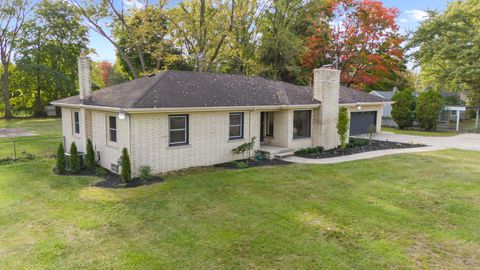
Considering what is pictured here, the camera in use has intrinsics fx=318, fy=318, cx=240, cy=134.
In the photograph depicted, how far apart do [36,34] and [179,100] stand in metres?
34.9

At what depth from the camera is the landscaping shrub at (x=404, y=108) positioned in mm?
24812

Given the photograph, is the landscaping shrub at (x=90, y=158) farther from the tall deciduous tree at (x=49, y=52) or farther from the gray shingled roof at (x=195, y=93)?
the tall deciduous tree at (x=49, y=52)

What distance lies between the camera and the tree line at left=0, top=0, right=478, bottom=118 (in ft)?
82.3

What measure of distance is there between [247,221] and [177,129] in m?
5.49

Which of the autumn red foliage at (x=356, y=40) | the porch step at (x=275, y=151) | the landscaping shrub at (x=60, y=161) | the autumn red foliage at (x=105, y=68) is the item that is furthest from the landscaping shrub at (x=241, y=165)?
the autumn red foliage at (x=105, y=68)

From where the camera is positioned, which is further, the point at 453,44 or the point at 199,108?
the point at 453,44

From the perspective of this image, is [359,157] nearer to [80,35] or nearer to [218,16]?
[218,16]

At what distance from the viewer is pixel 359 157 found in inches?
541

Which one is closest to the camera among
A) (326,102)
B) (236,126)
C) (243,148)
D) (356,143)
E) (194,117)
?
(194,117)

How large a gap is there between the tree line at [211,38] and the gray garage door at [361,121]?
9.51 m

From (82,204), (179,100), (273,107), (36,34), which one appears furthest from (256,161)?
(36,34)

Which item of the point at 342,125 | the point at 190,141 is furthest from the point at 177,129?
the point at 342,125

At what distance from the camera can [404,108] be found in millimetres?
24891

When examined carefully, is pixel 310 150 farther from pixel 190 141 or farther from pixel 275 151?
pixel 190 141
